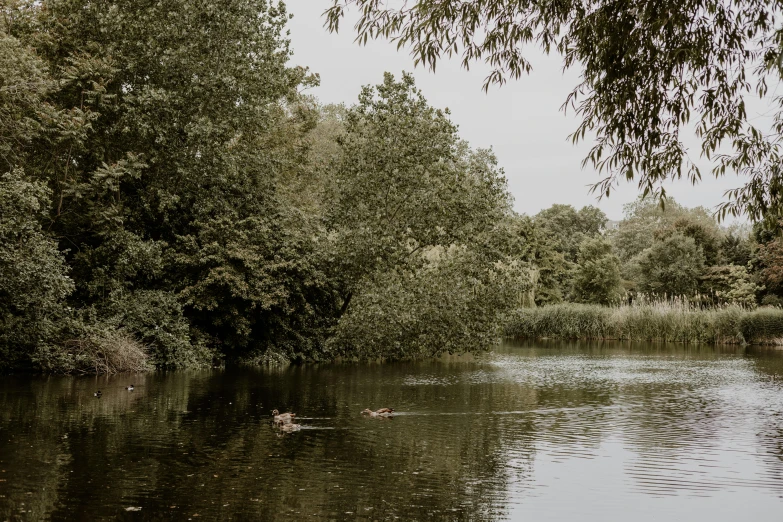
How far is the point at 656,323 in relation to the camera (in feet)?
126

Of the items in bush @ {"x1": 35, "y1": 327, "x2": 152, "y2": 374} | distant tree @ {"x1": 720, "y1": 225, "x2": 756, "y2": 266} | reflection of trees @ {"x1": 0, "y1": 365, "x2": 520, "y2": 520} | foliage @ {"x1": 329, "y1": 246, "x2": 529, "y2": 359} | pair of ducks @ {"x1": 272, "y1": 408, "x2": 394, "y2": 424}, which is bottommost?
reflection of trees @ {"x1": 0, "y1": 365, "x2": 520, "y2": 520}

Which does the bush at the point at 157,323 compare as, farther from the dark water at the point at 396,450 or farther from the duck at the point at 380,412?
the duck at the point at 380,412

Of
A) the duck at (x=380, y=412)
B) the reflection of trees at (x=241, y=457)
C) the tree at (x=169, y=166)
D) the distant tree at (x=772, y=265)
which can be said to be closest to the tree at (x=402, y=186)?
the tree at (x=169, y=166)

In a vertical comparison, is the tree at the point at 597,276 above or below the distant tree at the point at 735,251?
below

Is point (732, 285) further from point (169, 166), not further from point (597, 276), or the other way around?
point (169, 166)

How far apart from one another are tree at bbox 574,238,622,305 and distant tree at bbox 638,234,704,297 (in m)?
3.30

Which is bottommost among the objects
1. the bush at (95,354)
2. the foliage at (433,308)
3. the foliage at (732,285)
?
the bush at (95,354)

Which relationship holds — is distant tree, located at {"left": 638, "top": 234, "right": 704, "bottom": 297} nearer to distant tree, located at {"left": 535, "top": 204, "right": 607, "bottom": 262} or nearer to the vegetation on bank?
distant tree, located at {"left": 535, "top": 204, "right": 607, "bottom": 262}

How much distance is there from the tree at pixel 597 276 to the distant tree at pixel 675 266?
130 inches

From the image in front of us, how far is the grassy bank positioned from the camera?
3697 centimetres

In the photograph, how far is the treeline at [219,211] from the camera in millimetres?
23047

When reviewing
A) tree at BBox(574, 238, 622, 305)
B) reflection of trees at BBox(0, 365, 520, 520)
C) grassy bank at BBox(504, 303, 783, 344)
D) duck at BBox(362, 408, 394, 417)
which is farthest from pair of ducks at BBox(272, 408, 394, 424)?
tree at BBox(574, 238, 622, 305)

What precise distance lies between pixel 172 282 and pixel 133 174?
4137 mm

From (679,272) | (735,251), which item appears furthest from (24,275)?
(735,251)
